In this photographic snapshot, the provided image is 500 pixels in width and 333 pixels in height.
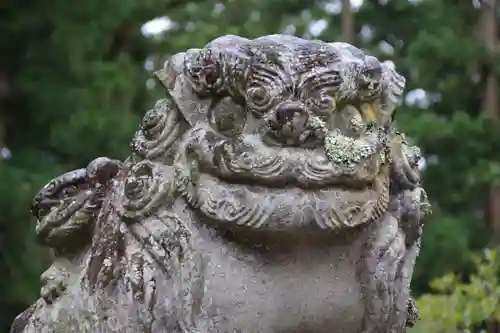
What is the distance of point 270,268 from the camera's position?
4.76ft

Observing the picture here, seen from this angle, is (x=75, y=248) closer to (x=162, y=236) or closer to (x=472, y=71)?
(x=162, y=236)

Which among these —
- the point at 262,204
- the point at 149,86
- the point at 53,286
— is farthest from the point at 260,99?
the point at 149,86

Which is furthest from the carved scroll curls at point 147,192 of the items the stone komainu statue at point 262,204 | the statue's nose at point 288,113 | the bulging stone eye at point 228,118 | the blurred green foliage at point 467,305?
the blurred green foliage at point 467,305

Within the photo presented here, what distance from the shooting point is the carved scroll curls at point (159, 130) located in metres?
1.56

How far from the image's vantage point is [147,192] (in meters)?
1.52

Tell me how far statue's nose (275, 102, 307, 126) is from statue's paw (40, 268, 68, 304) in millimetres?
624

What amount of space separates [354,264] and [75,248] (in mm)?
630

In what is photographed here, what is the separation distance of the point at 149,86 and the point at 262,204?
556 cm

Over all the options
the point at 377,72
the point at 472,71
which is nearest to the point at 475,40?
the point at 472,71

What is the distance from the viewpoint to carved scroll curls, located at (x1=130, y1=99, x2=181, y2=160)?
1557mm

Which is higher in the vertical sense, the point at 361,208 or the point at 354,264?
the point at 361,208

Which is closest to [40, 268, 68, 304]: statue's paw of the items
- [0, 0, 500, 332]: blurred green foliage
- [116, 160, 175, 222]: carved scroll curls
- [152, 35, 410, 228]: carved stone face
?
[116, 160, 175, 222]: carved scroll curls

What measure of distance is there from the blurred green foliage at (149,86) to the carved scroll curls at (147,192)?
2.26m

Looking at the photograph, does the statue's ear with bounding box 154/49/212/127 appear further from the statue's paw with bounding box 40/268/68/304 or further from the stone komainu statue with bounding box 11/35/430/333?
the statue's paw with bounding box 40/268/68/304
